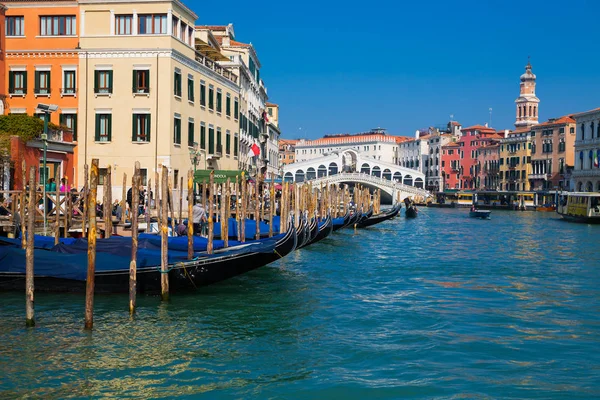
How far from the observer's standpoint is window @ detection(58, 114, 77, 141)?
61.7 feet

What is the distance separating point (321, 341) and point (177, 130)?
13.2 metres

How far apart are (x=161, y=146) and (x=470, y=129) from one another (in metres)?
47.2

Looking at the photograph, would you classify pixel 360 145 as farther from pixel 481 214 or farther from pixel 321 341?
pixel 321 341

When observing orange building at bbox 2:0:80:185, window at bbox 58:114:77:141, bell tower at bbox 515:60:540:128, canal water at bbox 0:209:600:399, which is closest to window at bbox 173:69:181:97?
orange building at bbox 2:0:80:185

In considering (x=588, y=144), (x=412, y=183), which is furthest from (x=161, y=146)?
(x=412, y=183)

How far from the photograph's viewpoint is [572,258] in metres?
14.7

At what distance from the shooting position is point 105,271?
27.6ft

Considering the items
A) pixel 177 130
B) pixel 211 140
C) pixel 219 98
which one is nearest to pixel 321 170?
pixel 219 98

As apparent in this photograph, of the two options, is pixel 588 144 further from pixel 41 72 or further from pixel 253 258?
pixel 253 258

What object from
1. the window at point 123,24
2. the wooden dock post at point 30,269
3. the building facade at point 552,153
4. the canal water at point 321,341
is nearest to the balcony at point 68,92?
the window at point 123,24

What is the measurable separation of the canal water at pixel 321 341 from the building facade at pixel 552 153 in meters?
38.1

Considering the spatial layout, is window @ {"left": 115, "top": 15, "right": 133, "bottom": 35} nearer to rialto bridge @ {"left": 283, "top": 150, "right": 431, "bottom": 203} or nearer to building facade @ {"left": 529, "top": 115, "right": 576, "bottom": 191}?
building facade @ {"left": 529, "top": 115, "right": 576, "bottom": 191}

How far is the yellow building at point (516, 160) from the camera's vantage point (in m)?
52.7

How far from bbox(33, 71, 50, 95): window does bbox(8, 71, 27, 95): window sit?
0.32 metres
